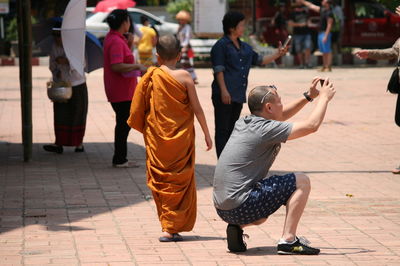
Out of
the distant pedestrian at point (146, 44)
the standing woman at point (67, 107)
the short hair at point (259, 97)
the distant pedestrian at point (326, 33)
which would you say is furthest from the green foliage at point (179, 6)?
the short hair at point (259, 97)

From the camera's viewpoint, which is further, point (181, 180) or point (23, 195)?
point (23, 195)

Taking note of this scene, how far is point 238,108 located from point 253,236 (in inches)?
118

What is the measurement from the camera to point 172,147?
6.93m

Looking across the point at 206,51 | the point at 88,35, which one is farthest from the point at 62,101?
the point at 206,51

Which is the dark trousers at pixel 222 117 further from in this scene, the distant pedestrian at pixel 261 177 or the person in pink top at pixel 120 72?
the distant pedestrian at pixel 261 177

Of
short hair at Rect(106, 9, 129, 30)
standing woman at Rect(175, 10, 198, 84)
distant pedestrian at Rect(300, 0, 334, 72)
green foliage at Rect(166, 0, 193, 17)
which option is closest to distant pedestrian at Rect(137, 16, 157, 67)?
standing woman at Rect(175, 10, 198, 84)

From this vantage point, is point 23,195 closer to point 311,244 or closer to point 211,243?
point 211,243

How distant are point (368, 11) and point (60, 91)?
18524mm

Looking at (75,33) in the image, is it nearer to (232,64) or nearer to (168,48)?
(232,64)

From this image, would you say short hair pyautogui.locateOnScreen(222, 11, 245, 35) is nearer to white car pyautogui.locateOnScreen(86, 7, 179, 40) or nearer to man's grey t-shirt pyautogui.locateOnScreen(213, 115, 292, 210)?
man's grey t-shirt pyautogui.locateOnScreen(213, 115, 292, 210)

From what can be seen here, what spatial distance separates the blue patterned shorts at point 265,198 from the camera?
6.39 metres

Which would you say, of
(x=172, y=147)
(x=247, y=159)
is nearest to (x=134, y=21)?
(x=172, y=147)

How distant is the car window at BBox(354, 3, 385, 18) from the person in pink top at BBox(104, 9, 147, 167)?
61.4ft

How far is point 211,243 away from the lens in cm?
700
